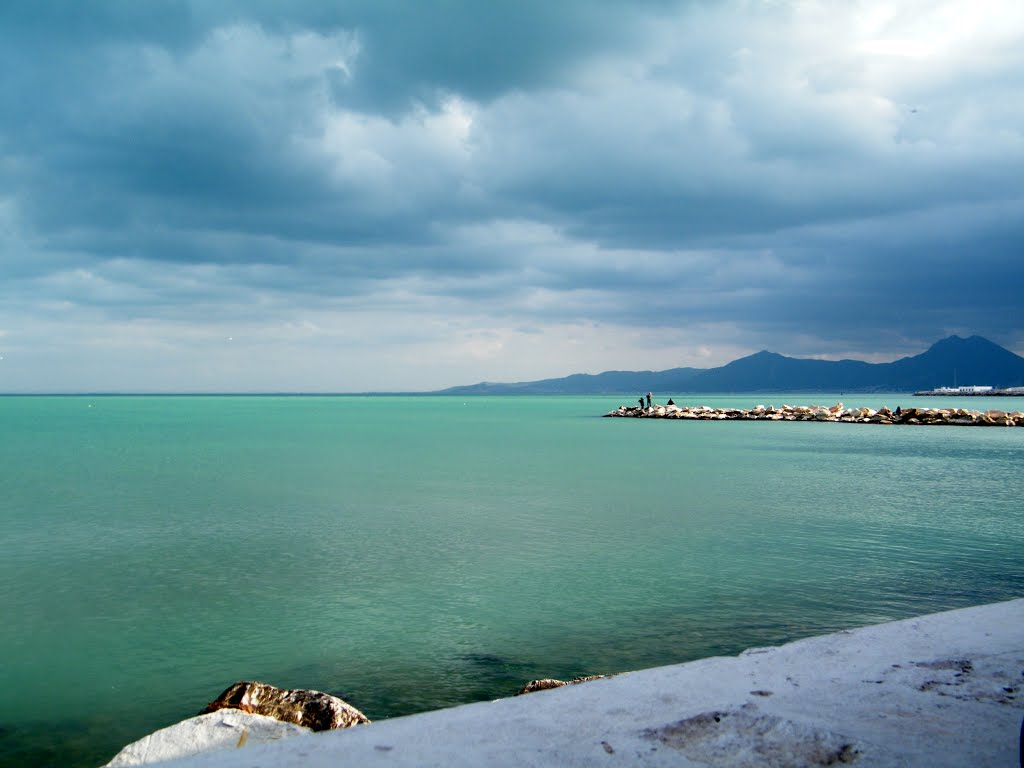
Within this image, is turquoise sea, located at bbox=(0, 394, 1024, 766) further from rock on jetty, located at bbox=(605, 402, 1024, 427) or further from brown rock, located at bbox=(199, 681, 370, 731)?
rock on jetty, located at bbox=(605, 402, 1024, 427)

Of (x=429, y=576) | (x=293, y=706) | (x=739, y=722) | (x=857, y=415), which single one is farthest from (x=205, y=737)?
(x=857, y=415)

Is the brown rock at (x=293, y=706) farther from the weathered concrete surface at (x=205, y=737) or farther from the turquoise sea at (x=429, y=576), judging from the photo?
the turquoise sea at (x=429, y=576)

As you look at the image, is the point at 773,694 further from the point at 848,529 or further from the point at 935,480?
the point at 935,480

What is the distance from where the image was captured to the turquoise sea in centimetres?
692

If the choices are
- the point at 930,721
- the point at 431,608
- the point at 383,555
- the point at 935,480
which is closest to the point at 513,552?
the point at 383,555

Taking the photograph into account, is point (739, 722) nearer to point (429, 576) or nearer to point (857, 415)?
point (429, 576)

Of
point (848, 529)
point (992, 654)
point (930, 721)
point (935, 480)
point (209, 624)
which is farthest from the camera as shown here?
point (935, 480)

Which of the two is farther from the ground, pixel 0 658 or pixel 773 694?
pixel 773 694

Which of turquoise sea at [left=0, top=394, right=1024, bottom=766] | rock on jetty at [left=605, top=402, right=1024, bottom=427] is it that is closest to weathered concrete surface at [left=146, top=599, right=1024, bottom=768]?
→ turquoise sea at [left=0, top=394, right=1024, bottom=766]

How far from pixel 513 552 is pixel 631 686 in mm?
7765

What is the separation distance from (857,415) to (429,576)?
191 ft

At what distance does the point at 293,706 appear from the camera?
16.5ft

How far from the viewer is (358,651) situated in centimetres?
757

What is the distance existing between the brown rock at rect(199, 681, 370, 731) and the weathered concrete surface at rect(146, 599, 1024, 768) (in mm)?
973
